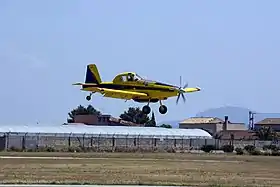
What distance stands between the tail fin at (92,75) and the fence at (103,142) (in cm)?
4000

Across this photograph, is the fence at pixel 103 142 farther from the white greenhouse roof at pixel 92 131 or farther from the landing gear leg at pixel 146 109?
the landing gear leg at pixel 146 109

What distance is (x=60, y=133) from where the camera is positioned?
107938mm

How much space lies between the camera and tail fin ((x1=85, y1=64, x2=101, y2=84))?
1918 inches

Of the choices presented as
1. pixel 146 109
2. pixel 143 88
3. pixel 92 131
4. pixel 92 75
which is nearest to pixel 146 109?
pixel 146 109

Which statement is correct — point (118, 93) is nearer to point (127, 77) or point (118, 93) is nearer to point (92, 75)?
point (127, 77)

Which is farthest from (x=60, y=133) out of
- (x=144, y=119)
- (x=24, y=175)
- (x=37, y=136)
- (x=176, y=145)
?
(x=144, y=119)

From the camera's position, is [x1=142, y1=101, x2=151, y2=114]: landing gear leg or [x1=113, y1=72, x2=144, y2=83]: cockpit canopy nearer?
[x1=142, y1=101, x2=151, y2=114]: landing gear leg

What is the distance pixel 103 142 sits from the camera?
347ft

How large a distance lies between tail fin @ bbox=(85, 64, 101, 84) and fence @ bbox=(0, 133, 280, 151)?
131 ft

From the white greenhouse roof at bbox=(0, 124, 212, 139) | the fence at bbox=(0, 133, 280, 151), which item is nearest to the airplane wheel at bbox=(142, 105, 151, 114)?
the fence at bbox=(0, 133, 280, 151)

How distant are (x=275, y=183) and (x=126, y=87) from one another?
1234cm

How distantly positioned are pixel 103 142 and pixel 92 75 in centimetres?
5686

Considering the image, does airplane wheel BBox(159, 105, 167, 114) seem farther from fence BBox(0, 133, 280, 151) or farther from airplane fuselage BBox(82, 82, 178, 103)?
fence BBox(0, 133, 280, 151)

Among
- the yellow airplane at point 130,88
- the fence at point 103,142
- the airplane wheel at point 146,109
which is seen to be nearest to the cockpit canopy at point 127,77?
the yellow airplane at point 130,88
